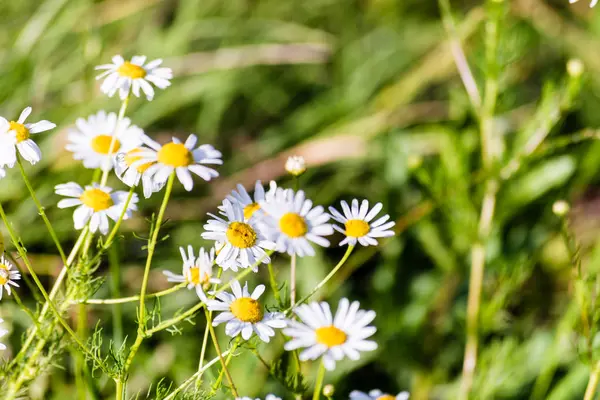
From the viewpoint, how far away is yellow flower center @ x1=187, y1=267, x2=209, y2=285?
67 cm

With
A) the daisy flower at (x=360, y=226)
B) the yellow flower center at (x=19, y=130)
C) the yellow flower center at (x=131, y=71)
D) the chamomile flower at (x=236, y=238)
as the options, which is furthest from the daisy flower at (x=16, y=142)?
the daisy flower at (x=360, y=226)

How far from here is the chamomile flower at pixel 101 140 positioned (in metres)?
0.78

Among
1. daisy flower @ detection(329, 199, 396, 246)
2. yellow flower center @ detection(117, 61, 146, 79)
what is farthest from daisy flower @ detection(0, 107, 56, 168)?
daisy flower @ detection(329, 199, 396, 246)

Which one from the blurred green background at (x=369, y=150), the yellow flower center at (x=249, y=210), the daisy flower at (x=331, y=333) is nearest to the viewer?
the daisy flower at (x=331, y=333)

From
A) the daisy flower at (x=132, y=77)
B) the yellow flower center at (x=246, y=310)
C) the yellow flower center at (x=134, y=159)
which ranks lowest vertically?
the yellow flower center at (x=246, y=310)

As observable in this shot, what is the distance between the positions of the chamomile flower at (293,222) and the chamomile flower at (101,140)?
0.18 metres

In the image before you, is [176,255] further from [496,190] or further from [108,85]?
[108,85]

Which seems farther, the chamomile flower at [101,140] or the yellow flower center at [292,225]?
the chamomile flower at [101,140]

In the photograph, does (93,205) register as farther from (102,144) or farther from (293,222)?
(293,222)

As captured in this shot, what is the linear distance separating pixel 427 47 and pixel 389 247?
90cm

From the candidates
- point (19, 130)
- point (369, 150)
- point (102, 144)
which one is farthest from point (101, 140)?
point (369, 150)

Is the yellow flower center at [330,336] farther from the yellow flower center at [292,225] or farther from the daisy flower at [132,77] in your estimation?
the daisy flower at [132,77]

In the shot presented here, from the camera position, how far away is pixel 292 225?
0.66 meters

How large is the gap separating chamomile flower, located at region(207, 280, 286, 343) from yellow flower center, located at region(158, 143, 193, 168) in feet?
0.44
